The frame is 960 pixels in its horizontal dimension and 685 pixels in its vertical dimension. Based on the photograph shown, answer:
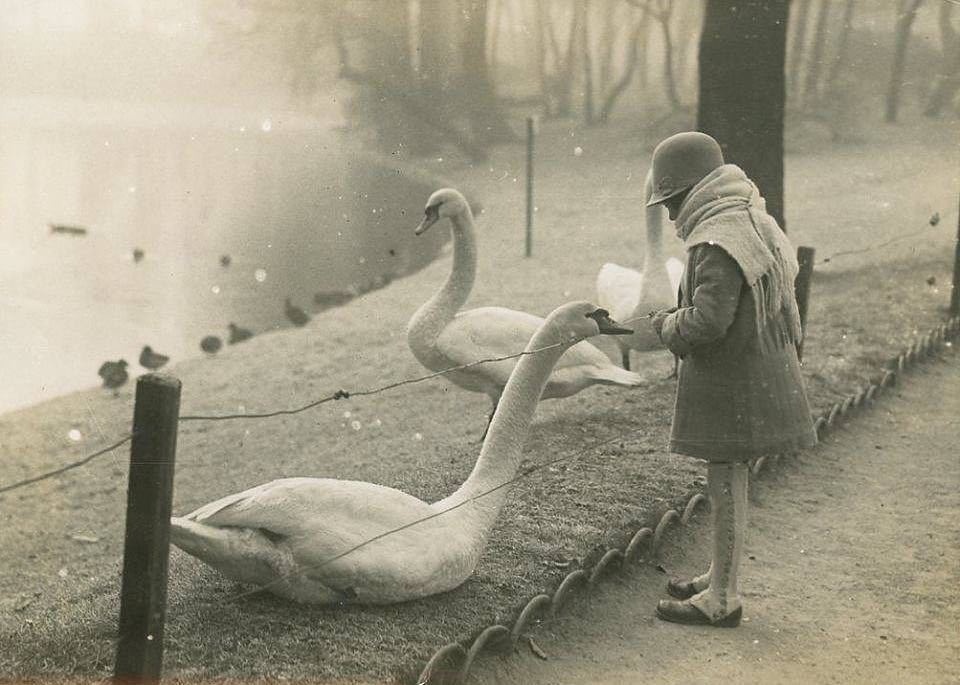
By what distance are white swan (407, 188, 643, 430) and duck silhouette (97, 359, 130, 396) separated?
A: 5.11 metres

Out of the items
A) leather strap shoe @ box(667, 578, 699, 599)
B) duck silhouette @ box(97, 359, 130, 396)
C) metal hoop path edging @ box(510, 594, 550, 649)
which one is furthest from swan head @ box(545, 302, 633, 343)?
duck silhouette @ box(97, 359, 130, 396)

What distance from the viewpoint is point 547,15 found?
1516 inches

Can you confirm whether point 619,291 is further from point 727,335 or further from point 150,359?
point 150,359

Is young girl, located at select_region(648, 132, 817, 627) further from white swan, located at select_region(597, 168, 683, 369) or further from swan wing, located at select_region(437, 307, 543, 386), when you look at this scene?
white swan, located at select_region(597, 168, 683, 369)

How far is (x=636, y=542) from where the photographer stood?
17.0ft

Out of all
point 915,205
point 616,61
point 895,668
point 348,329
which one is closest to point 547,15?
point 616,61

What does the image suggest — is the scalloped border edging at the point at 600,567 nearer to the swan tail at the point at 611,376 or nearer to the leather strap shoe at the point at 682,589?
the leather strap shoe at the point at 682,589

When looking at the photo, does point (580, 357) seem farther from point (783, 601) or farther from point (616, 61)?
point (616, 61)

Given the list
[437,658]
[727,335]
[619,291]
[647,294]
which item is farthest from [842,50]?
[437,658]

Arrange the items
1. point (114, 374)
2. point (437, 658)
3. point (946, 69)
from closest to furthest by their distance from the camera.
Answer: point (437, 658) → point (114, 374) → point (946, 69)

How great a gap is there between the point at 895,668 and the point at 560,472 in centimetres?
218

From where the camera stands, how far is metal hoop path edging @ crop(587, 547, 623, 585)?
4.86 m

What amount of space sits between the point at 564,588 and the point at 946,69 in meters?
28.4

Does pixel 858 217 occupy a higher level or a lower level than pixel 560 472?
lower
